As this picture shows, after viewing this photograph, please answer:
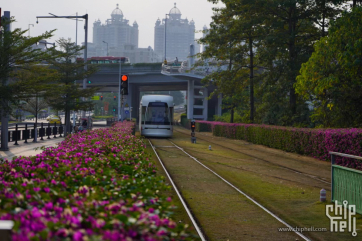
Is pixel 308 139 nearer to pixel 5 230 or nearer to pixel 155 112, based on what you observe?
pixel 155 112

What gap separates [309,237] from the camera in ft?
26.5

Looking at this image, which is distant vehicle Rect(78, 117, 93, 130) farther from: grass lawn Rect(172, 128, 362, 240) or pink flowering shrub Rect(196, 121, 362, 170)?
grass lawn Rect(172, 128, 362, 240)

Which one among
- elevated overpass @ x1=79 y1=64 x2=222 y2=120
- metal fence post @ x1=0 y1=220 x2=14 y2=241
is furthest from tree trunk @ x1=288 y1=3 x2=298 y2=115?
elevated overpass @ x1=79 y1=64 x2=222 y2=120

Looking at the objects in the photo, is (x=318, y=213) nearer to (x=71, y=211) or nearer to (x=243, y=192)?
(x=243, y=192)

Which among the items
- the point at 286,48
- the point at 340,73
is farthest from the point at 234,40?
the point at 340,73

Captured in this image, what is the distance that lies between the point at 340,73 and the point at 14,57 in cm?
1644

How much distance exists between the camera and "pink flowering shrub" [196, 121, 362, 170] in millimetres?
18016

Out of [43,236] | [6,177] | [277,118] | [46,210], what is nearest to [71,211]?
[46,210]

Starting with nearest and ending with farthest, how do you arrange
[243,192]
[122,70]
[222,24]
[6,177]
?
[6,177], [243,192], [222,24], [122,70]

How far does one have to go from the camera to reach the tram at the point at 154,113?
3712cm

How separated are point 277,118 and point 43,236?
33.9 meters

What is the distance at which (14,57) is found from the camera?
19906mm

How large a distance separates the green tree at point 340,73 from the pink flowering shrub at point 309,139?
232 centimetres

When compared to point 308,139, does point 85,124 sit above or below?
above
